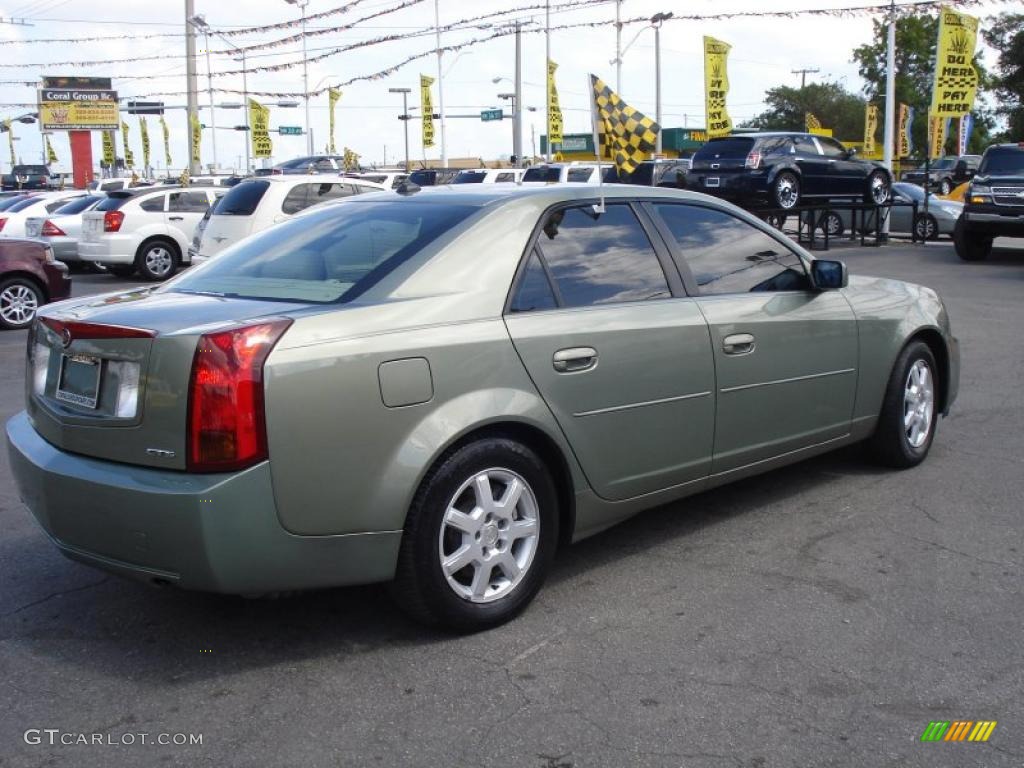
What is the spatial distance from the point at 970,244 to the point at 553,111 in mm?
22133

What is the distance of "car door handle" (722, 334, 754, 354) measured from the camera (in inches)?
190

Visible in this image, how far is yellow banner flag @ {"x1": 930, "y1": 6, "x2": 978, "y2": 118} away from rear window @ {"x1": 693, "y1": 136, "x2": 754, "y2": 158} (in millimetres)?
4545

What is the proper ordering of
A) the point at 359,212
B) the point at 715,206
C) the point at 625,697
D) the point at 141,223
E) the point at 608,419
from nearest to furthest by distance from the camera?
the point at 625,697 → the point at 608,419 → the point at 359,212 → the point at 715,206 → the point at 141,223

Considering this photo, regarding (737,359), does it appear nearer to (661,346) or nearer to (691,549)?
(661,346)

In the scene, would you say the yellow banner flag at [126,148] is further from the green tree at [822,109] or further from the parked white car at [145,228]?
the parked white car at [145,228]

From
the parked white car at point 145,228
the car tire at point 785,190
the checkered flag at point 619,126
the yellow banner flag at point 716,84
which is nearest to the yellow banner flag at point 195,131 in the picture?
the parked white car at point 145,228

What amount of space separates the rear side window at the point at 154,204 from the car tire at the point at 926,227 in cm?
1607

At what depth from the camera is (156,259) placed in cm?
2003

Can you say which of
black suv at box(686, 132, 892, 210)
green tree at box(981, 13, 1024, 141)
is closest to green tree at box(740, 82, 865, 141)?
green tree at box(981, 13, 1024, 141)

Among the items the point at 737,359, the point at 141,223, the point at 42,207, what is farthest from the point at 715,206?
the point at 42,207

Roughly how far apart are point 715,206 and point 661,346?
99cm

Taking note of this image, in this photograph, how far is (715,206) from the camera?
17.0 ft

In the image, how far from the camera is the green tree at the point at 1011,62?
57.2m

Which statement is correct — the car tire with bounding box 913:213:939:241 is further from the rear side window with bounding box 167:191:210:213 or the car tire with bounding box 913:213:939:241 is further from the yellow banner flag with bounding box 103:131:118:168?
the yellow banner flag with bounding box 103:131:118:168
